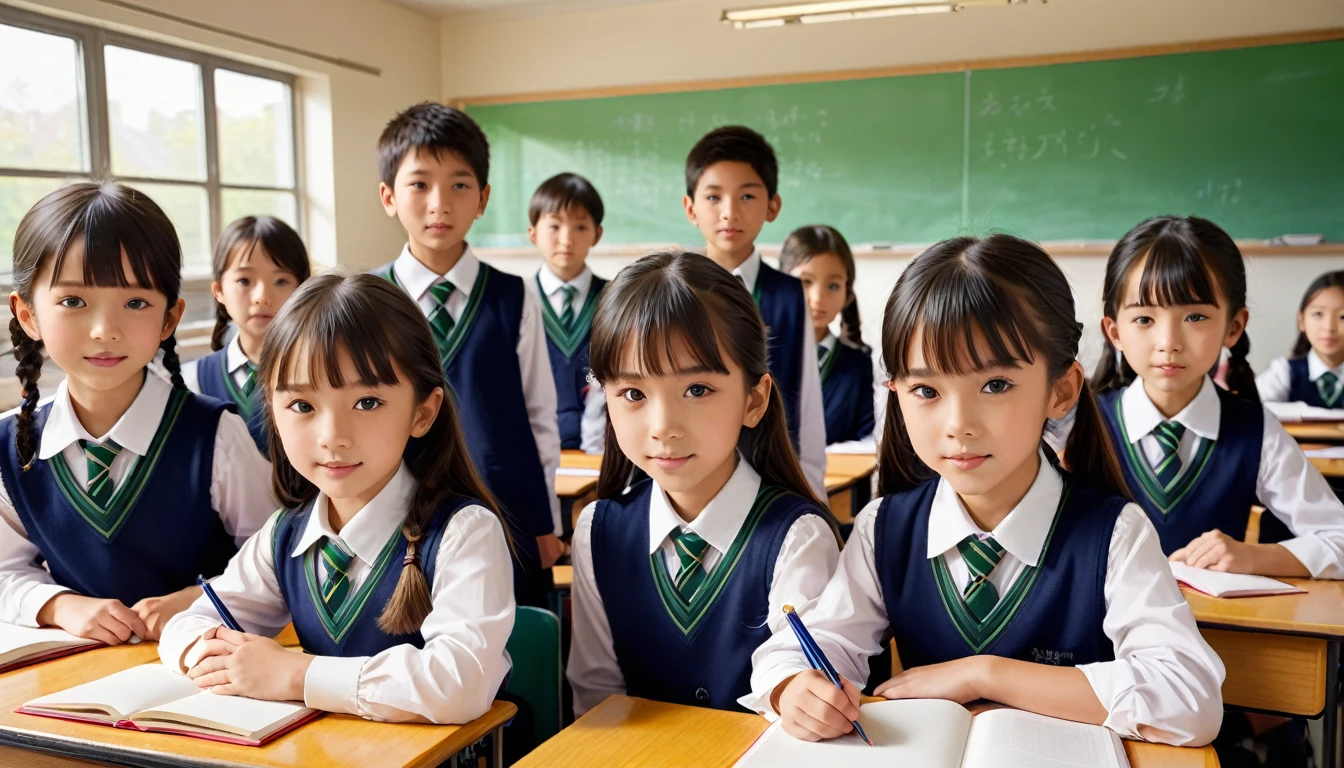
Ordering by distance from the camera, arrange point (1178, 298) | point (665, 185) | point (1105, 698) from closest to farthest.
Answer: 1. point (1105, 698)
2. point (1178, 298)
3. point (665, 185)

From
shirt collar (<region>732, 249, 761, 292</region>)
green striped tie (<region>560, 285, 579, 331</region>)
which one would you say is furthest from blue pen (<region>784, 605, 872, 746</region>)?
green striped tie (<region>560, 285, 579, 331</region>)

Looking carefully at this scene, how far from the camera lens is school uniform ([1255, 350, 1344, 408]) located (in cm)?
444

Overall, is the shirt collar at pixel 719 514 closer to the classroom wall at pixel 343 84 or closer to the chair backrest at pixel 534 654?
the chair backrest at pixel 534 654

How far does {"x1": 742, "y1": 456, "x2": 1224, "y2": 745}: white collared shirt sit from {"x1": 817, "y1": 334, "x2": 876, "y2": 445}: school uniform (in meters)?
2.17

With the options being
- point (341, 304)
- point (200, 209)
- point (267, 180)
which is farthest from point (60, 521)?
point (267, 180)

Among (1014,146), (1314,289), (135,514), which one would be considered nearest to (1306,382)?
(1314,289)

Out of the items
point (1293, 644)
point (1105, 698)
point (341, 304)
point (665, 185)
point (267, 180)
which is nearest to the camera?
point (1105, 698)

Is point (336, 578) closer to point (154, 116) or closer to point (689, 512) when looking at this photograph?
point (689, 512)

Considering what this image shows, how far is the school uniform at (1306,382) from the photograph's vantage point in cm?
444

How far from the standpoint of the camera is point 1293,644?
5.24 ft

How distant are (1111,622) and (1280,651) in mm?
541

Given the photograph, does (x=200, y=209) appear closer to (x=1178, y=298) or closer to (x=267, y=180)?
(x=267, y=180)

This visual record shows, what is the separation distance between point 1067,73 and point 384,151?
4.14 meters

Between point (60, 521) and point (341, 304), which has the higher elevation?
point (341, 304)
